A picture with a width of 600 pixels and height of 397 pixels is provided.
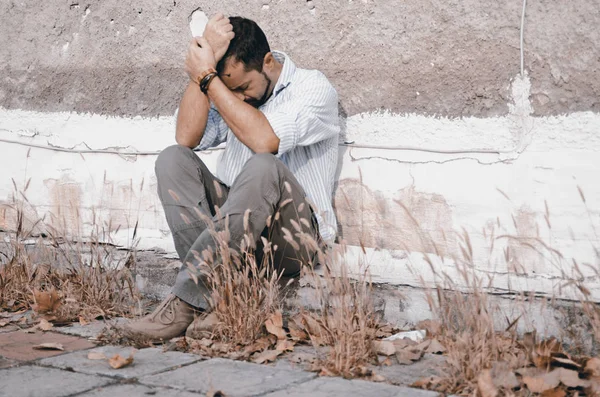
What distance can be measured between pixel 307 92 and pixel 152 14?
1.27 m

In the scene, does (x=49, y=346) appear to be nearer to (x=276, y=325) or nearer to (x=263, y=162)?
(x=276, y=325)

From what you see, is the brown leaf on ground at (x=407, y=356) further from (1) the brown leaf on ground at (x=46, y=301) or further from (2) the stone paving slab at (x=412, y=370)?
(1) the brown leaf on ground at (x=46, y=301)

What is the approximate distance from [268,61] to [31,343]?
61.2 inches

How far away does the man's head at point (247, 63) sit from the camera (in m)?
3.18

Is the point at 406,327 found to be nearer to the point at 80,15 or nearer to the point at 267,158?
the point at 267,158

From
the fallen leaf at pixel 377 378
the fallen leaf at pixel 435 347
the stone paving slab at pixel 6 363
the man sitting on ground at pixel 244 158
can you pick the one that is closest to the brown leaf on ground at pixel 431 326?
the fallen leaf at pixel 435 347

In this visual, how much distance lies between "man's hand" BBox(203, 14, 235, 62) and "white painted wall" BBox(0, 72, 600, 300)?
0.66m

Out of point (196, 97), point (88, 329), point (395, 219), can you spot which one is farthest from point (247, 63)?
point (88, 329)

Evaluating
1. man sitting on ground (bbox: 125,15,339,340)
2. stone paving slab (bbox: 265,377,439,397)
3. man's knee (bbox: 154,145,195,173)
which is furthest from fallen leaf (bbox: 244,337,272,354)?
man's knee (bbox: 154,145,195,173)

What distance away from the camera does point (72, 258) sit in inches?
157

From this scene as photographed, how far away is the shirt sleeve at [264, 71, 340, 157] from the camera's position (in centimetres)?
297

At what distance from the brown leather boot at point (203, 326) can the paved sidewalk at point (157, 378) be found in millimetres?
133

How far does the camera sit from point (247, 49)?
3.18m

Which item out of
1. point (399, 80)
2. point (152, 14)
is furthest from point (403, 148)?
point (152, 14)
